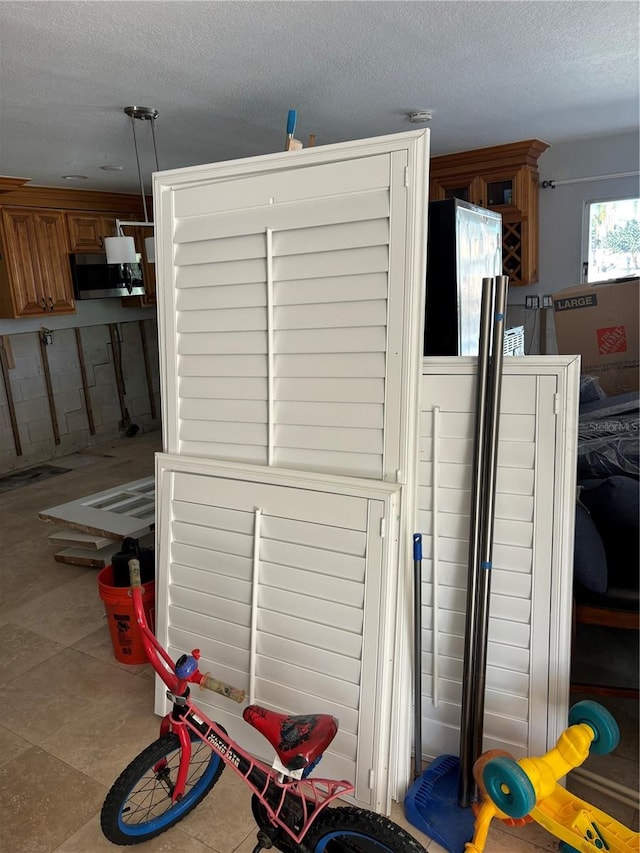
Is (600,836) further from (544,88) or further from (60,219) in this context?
(60,219)

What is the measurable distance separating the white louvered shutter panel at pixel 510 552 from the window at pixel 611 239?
3138 mm

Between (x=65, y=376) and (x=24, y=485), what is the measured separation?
1.14 m

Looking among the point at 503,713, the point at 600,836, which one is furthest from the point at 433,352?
the point at 600,836

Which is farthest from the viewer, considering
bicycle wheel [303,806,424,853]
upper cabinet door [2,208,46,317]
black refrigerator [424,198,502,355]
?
upper cabinet door [2,208,46,317]

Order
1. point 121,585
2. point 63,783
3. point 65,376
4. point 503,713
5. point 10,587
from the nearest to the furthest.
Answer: point 503,713 < point 63,783 < point 121,585 < point 10,587 < point 65,376

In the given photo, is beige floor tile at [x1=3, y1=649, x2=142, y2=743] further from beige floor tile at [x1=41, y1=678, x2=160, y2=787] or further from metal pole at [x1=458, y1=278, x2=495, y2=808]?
metal pole at [x1=458, y1=278, x2=495, y2=808]

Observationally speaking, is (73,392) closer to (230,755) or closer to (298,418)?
(298,418)

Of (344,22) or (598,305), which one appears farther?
(598,305)

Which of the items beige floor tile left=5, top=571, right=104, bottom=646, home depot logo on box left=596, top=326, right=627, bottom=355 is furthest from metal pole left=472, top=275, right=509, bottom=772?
beige floor tile left=5, top=571, right=104, bottom=646

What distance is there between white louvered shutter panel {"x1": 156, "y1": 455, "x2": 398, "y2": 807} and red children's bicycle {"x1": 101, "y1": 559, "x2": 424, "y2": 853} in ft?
0.62

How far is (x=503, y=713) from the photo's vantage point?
1.75 meters

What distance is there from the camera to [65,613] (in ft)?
9.66

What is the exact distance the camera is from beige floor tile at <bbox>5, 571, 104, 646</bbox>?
2.78 metres

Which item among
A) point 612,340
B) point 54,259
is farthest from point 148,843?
point 54,259
